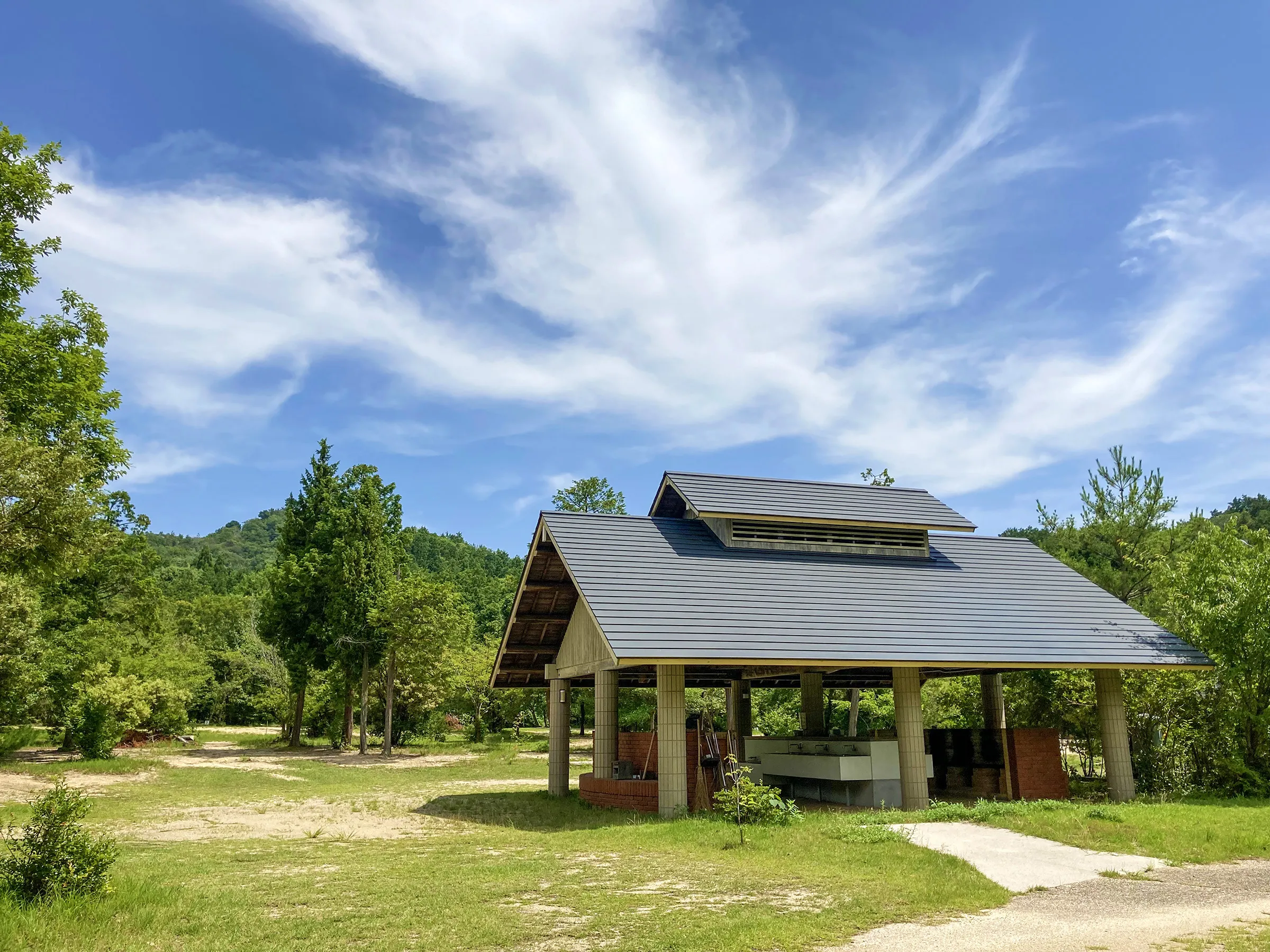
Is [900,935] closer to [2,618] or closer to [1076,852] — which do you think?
[1076,852]

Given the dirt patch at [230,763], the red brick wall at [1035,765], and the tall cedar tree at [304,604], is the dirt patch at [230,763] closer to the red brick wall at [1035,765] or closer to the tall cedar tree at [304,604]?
the tall cedar tree at [304,604]

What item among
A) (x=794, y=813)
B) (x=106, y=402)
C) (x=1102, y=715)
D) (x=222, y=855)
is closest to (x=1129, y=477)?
(x=1102, y=715)

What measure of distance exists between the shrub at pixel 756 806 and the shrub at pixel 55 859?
8982 millimetres

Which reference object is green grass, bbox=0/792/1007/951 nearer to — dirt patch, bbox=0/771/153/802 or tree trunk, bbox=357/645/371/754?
dirt patch, bbox=0/771/153/802

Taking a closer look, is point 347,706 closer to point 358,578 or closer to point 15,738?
point 358,578

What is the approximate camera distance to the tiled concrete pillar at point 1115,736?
18.4 metres

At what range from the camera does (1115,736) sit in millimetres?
18562

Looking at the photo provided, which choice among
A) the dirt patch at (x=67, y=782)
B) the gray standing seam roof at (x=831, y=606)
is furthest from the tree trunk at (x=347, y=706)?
the gray standing seam roof at (x=831, y=606)

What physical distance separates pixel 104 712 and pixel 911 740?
2635cm

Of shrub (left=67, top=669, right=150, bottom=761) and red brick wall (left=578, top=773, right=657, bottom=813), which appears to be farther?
shrub (left=67, top=669, right=150, bottom=761)

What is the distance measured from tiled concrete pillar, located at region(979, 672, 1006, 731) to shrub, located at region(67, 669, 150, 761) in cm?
2732

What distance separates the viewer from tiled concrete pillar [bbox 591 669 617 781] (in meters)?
19.0

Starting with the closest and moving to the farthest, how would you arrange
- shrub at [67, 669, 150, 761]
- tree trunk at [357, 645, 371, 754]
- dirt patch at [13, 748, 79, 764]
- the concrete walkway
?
1. the concrete walkway
2. dirt patch at [13, 748, 79, 764]
3. shrub at [67, 669, 150, 761]
4. tree trunk at [357, 645, 371, 754]

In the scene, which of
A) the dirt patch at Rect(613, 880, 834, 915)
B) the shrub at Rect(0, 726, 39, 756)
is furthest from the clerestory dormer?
the shrub at Rect(0, 726, 39, 756)
